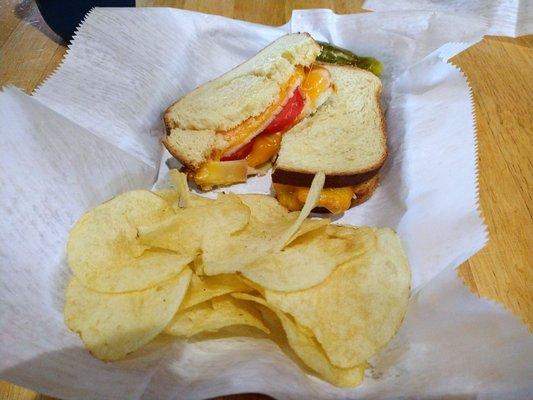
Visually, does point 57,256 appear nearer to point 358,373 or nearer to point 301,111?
point 358,373

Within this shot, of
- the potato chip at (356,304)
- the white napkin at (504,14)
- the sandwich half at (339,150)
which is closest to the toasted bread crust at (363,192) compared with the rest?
the sandwich half at (339,150)

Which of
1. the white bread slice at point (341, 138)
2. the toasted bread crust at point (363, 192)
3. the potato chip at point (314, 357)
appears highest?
the white bread slice at point (341, 138)

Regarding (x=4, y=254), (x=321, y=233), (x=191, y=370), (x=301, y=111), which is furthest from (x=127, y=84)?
(x=191, y=370)

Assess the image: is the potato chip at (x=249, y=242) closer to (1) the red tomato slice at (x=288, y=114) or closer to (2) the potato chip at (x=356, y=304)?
(2) the potato chip at (x=356, y=304)

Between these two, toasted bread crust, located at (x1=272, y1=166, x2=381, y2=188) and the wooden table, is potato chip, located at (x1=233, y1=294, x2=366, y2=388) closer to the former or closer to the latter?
the wooden table

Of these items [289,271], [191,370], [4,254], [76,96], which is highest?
[76,96]

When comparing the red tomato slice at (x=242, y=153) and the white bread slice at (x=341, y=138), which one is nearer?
the white bread slice at (x=341, y=138)

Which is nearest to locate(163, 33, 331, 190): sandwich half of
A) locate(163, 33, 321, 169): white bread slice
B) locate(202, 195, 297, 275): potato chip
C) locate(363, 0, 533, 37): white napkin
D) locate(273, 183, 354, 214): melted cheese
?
locate(163, 33, 321, 169): white bread slice
